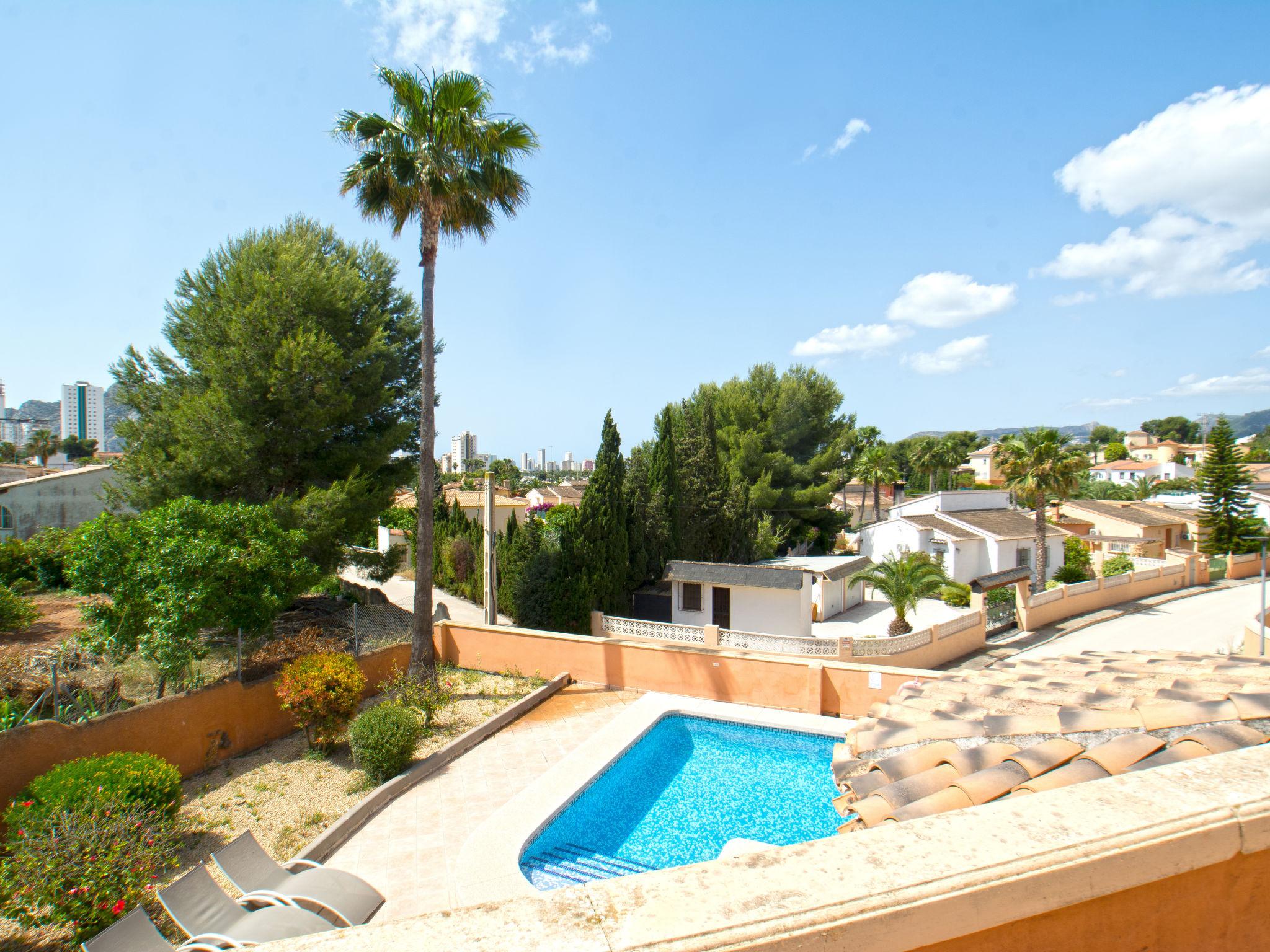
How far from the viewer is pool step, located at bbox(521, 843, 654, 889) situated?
8.12m

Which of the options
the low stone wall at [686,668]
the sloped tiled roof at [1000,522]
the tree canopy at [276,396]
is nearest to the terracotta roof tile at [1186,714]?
the low stone wall at [686,668]

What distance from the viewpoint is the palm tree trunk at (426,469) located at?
14.1 m

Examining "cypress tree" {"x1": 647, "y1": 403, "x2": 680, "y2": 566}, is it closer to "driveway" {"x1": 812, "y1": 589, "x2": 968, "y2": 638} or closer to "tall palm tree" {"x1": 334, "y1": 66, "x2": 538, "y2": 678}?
"driveway" {"x1": 812, "y1": 589, "x2": 968, "y2": 638}

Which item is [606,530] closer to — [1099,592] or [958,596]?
[958,596]

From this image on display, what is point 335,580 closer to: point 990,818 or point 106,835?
point 106,835

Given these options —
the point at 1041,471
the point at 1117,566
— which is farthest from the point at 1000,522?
the point at 1041,471

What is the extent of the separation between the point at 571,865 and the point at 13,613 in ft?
44.4

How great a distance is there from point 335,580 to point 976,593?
23250 millimetres

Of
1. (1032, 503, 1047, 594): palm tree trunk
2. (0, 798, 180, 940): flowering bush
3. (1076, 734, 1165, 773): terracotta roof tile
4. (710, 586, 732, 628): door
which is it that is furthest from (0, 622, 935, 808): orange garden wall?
(1032, 503, 1047, 594): palm tree trunk

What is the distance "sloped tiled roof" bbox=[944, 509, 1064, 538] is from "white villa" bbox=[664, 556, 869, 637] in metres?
12.1

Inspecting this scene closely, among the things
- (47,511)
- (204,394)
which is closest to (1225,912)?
(204,394)

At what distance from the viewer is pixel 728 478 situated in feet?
99.6

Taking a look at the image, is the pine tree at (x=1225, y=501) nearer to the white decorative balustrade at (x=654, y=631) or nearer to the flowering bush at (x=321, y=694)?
the white decorative balustrade at (x=654, y=631)

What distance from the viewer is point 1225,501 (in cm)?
3669
